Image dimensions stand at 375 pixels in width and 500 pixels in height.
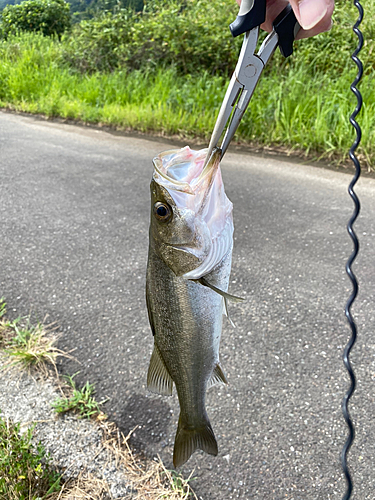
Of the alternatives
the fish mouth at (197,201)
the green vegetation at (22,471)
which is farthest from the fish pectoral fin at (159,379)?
the green vegetation at (22,471)

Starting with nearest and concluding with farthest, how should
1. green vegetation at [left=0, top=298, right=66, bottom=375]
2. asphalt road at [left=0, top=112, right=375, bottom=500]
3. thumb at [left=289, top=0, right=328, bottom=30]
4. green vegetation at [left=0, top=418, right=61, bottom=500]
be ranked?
1. thumb at [left=289, top=0, right=328, bottom=30]
2. green vegetation at [left=0, top=418, right=61, bottom=500]
3. asphalt road at [left=0, top=112, right=375, bottom=500]
4. green vegetation at [left=0, top=298, right=66, bottom=375]

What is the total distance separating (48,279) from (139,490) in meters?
1.83

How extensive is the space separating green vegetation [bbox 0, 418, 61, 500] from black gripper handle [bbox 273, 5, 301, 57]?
1.71 meters

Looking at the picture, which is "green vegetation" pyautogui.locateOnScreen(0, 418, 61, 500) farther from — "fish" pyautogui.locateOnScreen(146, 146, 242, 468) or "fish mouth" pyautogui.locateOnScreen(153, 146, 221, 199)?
"fish mouth" pyautogui.locateOnScreen(153, 146, 221, 199)

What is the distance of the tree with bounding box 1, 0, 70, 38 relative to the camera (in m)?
13.7

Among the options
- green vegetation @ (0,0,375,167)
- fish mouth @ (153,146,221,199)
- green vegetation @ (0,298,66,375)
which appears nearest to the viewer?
fish mouth @ (153,146,221,199)

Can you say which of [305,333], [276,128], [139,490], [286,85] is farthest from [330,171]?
[139,490]

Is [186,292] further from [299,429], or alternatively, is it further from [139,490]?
[299,429]

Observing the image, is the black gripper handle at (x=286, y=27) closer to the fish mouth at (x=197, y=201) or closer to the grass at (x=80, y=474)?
the fish mouth at (x=197, y=201)

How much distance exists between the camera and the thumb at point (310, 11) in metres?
0.84

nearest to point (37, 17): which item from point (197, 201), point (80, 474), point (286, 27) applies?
point (80, 474)

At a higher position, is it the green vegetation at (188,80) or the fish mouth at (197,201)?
the fish mouth at (197,201)

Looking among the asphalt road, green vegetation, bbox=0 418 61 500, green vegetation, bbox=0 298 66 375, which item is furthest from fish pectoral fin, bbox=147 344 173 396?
green vegetation, bbox=0 298 66 375

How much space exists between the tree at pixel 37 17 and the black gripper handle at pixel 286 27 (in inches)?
589
